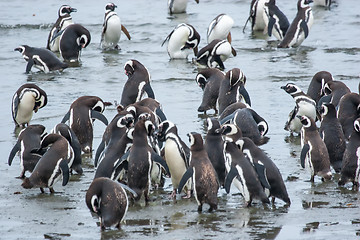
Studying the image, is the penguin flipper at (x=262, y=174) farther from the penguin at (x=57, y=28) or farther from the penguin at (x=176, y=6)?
the penguin at (x=176, y=6)

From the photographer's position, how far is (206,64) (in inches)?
479

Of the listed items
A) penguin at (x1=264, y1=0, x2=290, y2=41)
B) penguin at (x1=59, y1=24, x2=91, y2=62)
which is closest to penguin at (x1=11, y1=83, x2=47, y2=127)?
penguin at (x1=59, y1=24, x2=91, y2=62)

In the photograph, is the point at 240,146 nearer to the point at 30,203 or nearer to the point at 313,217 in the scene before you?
the point at 313,217

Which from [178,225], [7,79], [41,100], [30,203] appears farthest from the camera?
[7,79]

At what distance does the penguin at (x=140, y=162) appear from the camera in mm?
6188

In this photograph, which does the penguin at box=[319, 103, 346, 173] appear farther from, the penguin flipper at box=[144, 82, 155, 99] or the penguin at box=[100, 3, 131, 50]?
the penguin at box=[100, 3, 131, 50]

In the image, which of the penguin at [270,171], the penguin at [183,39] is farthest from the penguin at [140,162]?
the penguin at [183,39]

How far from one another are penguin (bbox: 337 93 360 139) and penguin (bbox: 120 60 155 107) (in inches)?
99.7

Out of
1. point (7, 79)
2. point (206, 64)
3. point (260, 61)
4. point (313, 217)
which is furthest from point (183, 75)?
point (313, 217)

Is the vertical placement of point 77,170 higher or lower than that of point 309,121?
lower

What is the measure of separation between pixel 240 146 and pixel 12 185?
7.15 feet

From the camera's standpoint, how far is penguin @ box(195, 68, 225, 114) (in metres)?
9.45

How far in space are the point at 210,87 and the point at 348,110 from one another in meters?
2.18

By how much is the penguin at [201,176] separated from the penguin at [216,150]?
0.43 meters
